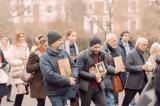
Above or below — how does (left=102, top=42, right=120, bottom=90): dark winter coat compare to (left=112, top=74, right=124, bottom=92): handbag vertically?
above

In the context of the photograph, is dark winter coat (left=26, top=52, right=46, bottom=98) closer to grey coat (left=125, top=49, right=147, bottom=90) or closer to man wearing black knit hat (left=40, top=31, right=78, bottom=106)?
man wearing black knit hat (left=40, top=31, right=78, bottom=106)

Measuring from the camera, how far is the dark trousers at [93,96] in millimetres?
9391

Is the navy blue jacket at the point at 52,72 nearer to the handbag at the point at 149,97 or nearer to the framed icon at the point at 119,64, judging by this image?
the framed icon at the point at 119,64

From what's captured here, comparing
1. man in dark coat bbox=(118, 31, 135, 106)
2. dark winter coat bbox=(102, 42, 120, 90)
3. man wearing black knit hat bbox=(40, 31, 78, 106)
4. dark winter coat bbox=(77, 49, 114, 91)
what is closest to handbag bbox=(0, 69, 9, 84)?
dark winter coat bbox=(102, 42, 120, 90)

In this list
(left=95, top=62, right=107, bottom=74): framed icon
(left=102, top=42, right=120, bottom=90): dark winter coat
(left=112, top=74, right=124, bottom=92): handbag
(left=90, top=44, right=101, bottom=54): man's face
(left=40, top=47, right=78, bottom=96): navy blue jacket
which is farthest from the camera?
(left=112, top=74, right=124, bottom=92): handbag

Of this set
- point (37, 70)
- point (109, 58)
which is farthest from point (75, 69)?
point (109, 58)

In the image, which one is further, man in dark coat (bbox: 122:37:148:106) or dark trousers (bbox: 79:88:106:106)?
man in dark coat (bbox: 122:37:148:106)

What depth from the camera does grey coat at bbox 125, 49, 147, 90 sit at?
34.4 ft

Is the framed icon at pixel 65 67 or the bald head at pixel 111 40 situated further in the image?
the bald head at pixel 111 40

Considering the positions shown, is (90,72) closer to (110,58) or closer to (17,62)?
(110,58)

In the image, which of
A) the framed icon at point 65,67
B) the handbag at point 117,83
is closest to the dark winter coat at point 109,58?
the handbag at point 117,83

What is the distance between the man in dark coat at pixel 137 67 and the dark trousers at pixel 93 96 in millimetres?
1241

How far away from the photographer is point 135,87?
1066 centimetres

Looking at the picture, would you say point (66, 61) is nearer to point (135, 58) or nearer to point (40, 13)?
point (135, 58)
